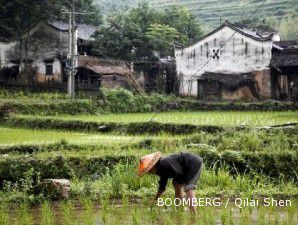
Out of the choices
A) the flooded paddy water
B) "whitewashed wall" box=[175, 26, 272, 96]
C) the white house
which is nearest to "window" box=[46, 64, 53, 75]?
the white house

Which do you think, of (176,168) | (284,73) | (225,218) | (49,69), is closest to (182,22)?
(49,69)

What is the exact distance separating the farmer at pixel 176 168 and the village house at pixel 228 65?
83.2ft

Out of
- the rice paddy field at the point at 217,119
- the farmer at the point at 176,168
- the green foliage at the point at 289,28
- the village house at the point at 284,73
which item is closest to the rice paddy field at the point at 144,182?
the farmer at the point at 176,168

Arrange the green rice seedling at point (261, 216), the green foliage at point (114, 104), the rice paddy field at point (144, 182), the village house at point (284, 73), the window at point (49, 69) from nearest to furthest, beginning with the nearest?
the green rice seedling at point (261, 216) < the rice paddy field at point (144, 182) < the green foliage at point (114, 104) < the village house at point (284, 73) < the window at point (49, 69)

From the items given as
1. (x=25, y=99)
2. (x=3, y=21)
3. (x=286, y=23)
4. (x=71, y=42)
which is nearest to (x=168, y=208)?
(x=25, y=99)

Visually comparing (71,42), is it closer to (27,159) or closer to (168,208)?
(27,159)

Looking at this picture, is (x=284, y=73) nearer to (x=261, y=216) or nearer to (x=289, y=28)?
(x=261, y=216)

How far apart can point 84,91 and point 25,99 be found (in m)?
6.39

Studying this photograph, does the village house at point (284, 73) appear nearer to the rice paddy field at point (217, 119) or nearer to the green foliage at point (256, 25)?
Result: the rice paddy field at point (217, 119)

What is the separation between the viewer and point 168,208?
825cm

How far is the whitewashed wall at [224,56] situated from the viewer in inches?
A: 1297

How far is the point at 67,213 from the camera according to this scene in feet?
26.3

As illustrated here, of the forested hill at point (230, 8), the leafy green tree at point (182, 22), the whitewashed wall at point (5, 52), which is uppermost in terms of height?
the forested hill at point (230, 8)

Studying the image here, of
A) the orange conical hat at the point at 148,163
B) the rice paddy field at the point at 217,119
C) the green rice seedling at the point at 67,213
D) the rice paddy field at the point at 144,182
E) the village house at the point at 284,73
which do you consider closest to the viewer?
the orange conical hat at the point at 148,163
